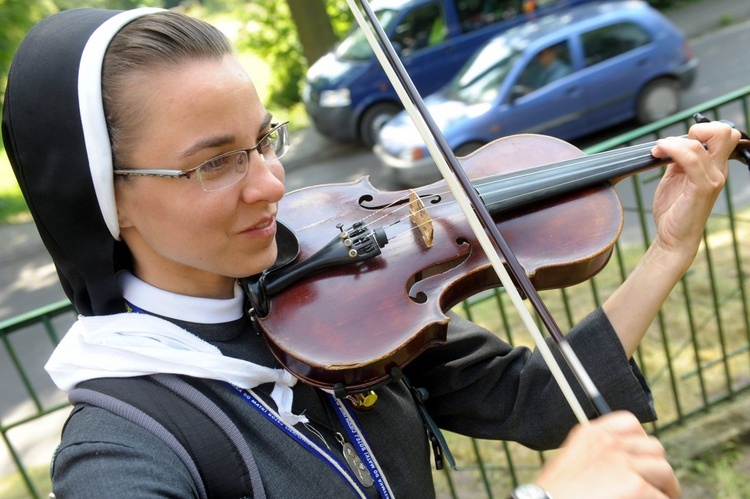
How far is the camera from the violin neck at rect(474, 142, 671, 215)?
1.47m

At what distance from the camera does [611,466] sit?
865 mm

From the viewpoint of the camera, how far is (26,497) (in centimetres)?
338

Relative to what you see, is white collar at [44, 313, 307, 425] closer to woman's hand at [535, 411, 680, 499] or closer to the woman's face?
the woman's face

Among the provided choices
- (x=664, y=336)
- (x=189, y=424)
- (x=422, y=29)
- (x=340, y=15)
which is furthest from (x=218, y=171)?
(x=340, y=15)

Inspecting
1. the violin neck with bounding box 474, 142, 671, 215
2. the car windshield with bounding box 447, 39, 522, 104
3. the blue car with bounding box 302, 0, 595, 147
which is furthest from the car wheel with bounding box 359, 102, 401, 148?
the violin neck with bounding box 474, 142, 671, 215

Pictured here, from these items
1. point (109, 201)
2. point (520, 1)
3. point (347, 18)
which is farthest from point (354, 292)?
point (347, 18)

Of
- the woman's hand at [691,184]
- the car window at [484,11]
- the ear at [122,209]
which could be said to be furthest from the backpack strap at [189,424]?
the car window at [484,11]

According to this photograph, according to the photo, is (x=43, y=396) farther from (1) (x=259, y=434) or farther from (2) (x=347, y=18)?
(2) (x=347, y=18)

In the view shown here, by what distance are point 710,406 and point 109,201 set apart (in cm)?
275

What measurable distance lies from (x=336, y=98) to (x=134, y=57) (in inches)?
328

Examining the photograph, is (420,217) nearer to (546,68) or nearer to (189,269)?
(189,269)

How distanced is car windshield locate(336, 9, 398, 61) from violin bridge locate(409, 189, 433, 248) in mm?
7787

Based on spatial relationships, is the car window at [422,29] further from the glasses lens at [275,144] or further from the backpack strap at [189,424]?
the backpack strap at [189,424]

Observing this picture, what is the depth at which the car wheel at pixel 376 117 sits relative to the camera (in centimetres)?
927
